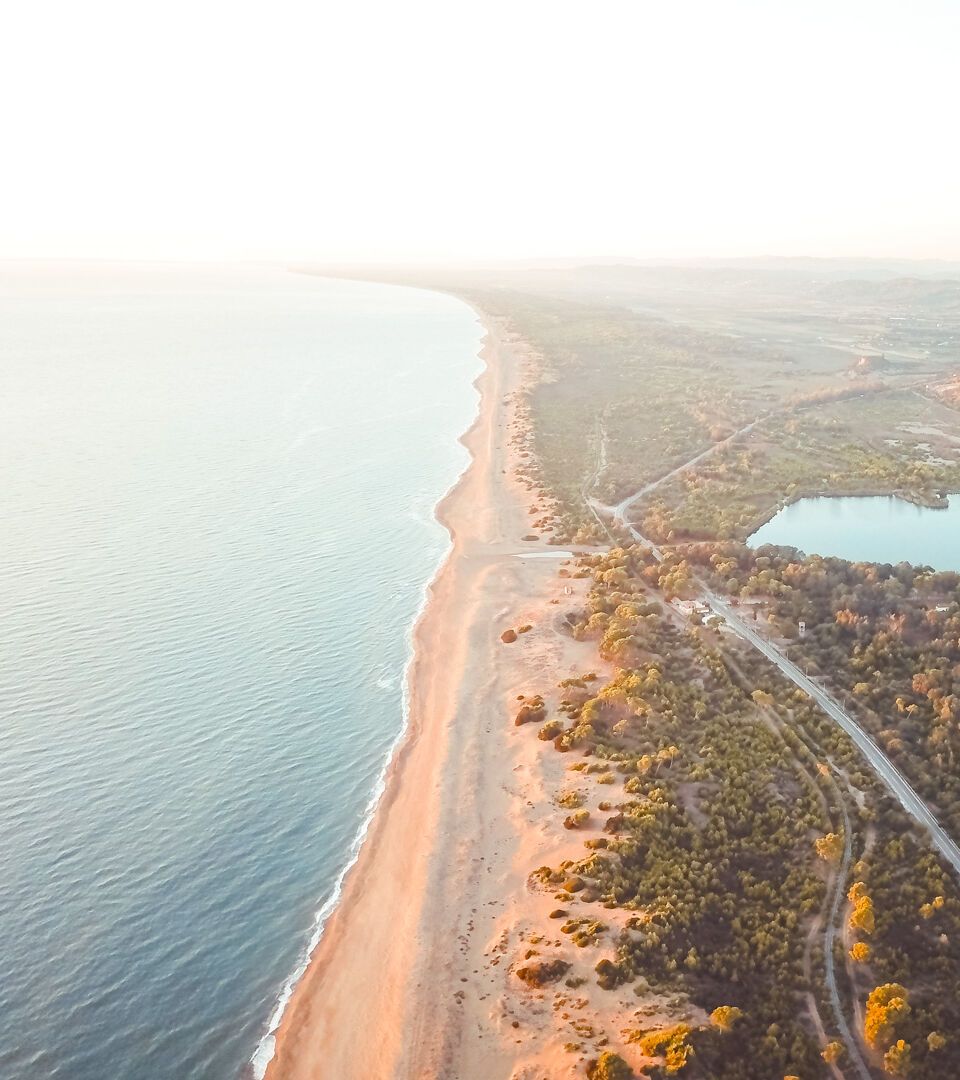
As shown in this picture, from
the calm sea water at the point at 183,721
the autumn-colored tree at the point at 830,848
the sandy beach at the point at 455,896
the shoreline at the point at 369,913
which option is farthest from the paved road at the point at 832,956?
the calm sea water at the point at 183,721

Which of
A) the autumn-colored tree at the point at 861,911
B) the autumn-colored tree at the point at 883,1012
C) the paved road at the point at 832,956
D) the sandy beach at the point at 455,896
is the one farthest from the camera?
the autumn-colored tree at the point at 861,911

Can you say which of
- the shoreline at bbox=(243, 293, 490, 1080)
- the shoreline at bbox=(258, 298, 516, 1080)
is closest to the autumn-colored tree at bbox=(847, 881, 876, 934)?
the shoreline at bbox=(258, 298, 516, 1080)

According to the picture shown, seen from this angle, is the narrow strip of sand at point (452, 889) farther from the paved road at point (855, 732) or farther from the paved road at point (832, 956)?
the paved road at point (855, 732)

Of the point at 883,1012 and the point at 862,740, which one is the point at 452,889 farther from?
the point at 862,740

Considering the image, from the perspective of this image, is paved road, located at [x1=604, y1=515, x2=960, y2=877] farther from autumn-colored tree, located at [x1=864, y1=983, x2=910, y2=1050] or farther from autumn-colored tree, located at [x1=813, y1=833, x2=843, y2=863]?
autumn-colored tree, located at [x1=864, y1=983, x2=910, y2=1050]

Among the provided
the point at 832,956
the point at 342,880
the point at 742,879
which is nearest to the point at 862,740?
the point at 742,879
